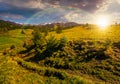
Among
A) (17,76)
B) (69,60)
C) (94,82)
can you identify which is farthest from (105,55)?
(17,76)

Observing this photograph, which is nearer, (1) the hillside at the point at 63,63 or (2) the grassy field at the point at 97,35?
(1) the hillside at the point at 63,63

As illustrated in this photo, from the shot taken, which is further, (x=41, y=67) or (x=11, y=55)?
(x=11, y=55)

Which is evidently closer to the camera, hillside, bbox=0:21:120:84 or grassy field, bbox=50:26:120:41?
hillside, bbox=0:21:120:84

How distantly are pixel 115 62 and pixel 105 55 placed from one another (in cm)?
513

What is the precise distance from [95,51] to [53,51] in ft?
50.9

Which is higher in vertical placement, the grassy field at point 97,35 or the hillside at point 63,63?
the grassy field at point 97,35

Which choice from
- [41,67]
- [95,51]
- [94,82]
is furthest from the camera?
[95,51]

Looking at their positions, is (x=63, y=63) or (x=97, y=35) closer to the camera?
(x=63, y=63)

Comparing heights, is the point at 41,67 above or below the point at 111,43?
below

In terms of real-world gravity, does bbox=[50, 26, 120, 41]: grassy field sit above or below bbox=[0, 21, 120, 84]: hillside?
above

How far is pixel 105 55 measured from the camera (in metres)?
82.2

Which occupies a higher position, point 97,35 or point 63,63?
point 97,35

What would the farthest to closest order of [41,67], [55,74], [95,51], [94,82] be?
[95,51], [41,67], [55,74], [94,82]

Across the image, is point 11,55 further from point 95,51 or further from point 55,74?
point 95,51
